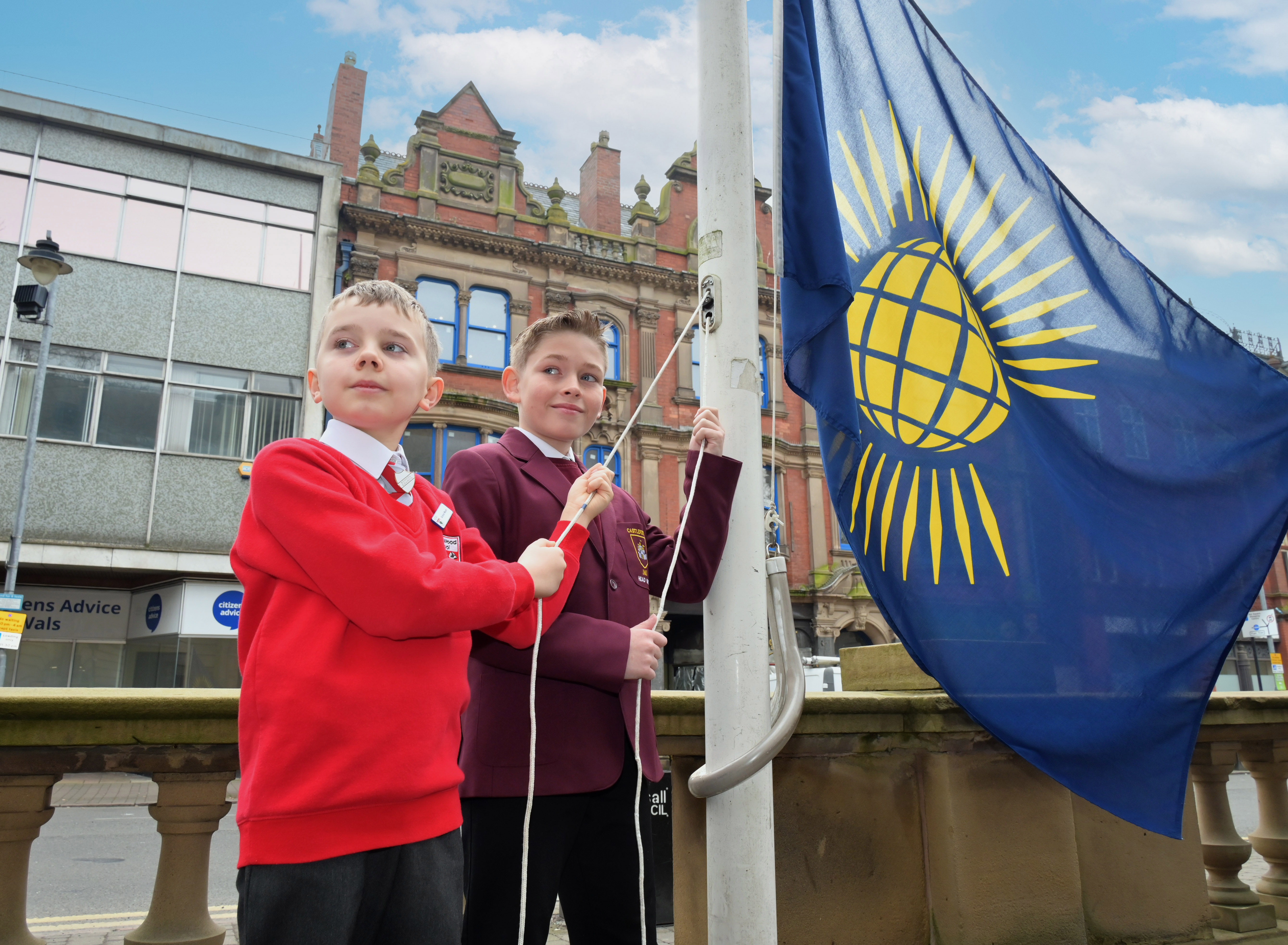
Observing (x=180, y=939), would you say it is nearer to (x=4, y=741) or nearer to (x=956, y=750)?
(x=4, y=741)

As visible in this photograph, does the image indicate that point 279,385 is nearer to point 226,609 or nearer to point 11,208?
point 226,609

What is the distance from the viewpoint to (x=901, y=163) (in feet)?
10.3

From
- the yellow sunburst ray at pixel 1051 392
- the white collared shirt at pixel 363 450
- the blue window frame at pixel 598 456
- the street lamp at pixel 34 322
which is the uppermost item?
the blue window frame at pixel 598 456

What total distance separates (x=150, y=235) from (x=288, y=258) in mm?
2438

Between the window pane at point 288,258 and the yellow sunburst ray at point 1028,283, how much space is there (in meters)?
16.9

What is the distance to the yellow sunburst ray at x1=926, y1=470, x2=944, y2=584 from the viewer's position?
2.79 metres

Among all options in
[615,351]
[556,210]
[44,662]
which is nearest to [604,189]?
[556,210]

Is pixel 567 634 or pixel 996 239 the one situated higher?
pixel 996 239

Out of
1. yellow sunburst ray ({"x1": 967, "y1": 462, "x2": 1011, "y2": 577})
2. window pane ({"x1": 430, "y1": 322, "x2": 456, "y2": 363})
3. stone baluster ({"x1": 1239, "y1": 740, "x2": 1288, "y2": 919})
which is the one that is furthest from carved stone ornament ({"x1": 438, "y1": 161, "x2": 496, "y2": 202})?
stone baluster ({"x1": 1239, "y1": 740, "x2": 1288, "y2": 919})

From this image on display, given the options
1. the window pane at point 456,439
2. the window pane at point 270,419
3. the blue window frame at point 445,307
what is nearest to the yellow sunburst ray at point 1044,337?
the window pane at point 270,419

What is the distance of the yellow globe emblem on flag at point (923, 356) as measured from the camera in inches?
115

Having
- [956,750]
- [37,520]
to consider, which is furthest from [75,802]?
[956,750]

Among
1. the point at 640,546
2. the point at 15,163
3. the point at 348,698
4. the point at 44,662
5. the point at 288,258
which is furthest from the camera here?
the point at 288,258

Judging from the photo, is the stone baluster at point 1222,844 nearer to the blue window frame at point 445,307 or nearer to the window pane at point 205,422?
the window pane at point 205,422
